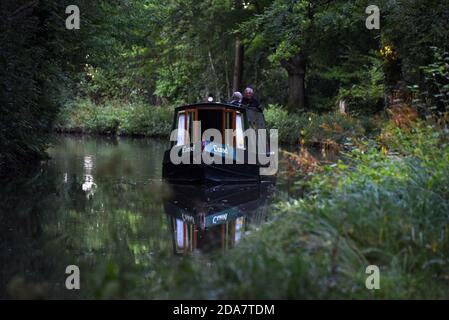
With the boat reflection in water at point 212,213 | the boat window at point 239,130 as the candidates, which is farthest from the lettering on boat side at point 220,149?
the boat reflection in water at point 212,213

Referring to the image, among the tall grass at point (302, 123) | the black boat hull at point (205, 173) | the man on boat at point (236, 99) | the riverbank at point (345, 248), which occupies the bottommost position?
the riverbank at point (345, 248)

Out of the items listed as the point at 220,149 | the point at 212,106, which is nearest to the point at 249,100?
the point at 212,106

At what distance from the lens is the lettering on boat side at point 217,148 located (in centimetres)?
1759

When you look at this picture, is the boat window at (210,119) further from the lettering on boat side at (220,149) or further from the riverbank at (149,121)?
the riverbank at (149,121)

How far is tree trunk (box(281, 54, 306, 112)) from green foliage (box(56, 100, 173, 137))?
28.1ft

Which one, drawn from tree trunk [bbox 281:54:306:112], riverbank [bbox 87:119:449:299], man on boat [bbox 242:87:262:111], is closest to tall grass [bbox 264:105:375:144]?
tree trunk [bbox 281:54:306:112]

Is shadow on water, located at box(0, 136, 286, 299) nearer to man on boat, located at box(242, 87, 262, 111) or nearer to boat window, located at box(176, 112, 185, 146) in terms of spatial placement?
boat window, located at box(176, 112, 185, 146)

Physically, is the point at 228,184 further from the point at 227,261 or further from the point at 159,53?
the point at 159,53

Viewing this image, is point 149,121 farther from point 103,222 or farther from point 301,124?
point 103,222

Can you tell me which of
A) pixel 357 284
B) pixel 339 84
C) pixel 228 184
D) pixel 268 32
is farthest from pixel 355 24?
pixel 357 284

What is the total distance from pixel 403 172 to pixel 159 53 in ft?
109

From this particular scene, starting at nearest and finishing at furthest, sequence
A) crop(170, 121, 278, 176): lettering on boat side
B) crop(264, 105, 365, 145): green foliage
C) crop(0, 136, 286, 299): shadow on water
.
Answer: crop(0, 136, 286, 299): shadow on water < crop(170, 121, 278, 176): lettering on boat side < crop(264, 105, 365, 145): green foliage

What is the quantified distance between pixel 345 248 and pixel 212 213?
22.0 feet

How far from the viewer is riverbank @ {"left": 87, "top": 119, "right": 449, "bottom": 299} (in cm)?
570
